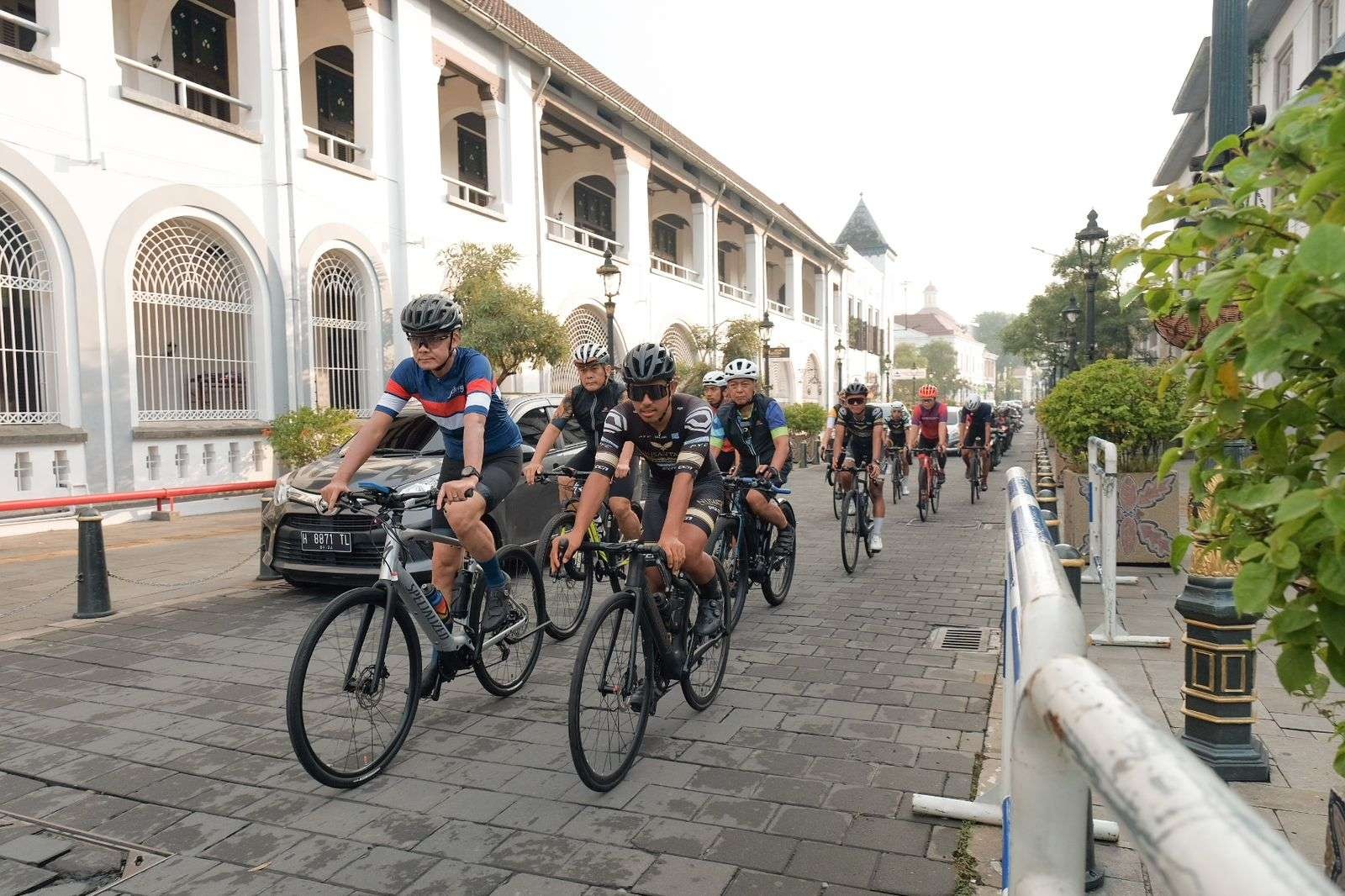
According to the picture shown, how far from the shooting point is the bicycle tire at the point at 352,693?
3637 millimetres

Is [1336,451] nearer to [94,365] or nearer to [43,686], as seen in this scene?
[43,686]

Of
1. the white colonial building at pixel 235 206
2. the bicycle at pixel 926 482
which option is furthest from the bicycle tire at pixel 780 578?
the white colonial building at pixel 235 206

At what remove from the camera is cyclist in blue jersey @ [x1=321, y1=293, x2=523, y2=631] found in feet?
14.9

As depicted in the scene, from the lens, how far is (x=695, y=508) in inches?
195

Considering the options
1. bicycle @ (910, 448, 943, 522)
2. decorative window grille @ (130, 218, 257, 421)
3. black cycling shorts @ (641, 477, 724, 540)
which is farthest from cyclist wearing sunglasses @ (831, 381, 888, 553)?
decorative window grille @ (130, 218, 257, 421)

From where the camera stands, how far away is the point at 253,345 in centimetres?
1495

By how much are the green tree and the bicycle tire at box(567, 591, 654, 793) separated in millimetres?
12832

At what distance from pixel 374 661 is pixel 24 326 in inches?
434

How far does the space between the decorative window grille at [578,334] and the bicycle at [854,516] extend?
14518mm

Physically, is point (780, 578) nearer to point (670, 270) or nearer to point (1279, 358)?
point (1279, 358)

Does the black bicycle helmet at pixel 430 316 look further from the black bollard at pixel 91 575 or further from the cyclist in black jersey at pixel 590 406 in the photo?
the black bollard at pixel 91 575

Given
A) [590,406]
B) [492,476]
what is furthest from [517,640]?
[590,406]

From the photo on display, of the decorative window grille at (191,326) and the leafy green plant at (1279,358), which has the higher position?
the decorative window grille at (191,326)

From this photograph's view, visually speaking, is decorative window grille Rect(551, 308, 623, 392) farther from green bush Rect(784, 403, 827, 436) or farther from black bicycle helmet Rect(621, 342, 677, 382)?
black bicycle helmet Rect(621, 342, 677, 382)
